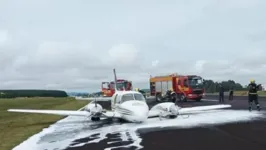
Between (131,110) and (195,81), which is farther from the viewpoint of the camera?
(195,81)

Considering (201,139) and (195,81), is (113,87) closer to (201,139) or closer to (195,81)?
(195,81)

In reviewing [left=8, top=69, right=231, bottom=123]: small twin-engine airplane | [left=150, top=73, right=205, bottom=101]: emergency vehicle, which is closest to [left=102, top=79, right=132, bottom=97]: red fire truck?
[left=150, top=73, right=205, bottom=101]: emergency vehicle

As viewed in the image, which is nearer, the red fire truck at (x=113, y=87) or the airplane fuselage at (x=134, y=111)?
the airplane fuselage at (x=134, y=111)

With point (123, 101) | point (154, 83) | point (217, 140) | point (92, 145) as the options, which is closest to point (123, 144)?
point (92, 145)

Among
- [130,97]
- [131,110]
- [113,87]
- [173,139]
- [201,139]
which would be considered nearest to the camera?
[201,139]

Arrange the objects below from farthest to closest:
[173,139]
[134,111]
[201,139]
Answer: [134,111]
[173,139]
[201,139]

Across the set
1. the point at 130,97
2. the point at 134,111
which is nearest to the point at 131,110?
the point at 134,111

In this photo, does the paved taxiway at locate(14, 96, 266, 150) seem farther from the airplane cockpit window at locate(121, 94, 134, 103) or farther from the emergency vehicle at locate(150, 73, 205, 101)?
the emergency vehicle at locate(150, 73, 205, 101)

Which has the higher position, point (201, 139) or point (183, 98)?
point (183, 98)

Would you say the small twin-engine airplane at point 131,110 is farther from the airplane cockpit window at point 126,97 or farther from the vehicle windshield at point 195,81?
the vehicle windshield at point 195,81

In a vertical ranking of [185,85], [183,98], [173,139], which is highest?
[185,85]

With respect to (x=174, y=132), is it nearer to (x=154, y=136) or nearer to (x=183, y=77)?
(x=154, y=136)

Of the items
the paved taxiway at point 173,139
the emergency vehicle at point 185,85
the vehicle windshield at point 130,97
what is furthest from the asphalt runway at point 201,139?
the emergency vehicle at point 185,85

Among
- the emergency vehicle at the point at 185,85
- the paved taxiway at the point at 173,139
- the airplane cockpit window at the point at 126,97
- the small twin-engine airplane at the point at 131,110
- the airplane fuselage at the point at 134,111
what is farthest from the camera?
the emergency vehicle at the point at 185,85
